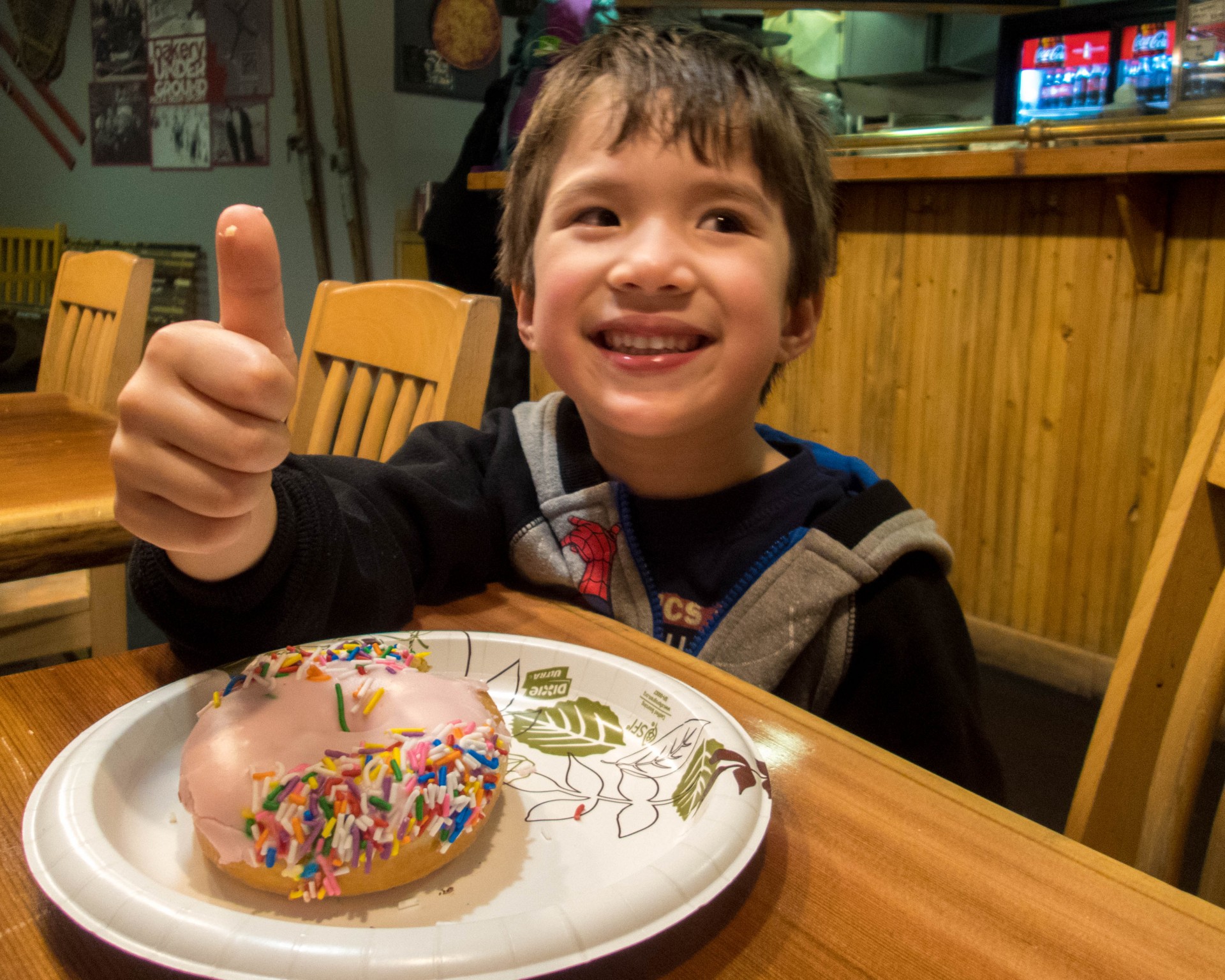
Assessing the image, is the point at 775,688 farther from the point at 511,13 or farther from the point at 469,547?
the point at 511,13

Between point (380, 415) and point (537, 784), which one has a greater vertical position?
point (380, 415)

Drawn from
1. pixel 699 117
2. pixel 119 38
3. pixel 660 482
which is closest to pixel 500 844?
pixel 660 482

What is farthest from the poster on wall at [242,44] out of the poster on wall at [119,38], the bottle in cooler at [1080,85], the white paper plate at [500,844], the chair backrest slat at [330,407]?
the white paper plate at [500,844]

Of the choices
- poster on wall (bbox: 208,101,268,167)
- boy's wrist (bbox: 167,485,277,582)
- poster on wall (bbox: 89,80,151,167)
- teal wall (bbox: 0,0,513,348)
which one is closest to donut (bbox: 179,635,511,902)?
boy's wrist (bbox: 167,485,277,582)

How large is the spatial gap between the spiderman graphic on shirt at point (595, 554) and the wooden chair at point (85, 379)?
652 millimetres

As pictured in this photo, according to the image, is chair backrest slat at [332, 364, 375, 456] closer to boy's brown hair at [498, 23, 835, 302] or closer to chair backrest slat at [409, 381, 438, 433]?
chair backrest slat at [409, 381, 438, 433]

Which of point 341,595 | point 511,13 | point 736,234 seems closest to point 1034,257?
point 736,234

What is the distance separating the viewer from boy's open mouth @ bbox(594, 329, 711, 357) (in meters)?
0.87

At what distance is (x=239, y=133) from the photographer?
438 cm

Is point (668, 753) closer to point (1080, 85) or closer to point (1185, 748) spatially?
point (1185, 748)

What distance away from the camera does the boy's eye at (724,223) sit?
34.1 inches

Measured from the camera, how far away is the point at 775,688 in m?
0.88

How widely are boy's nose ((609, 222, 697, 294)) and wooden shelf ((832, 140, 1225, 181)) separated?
1.41m

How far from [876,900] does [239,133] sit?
4728 mm
